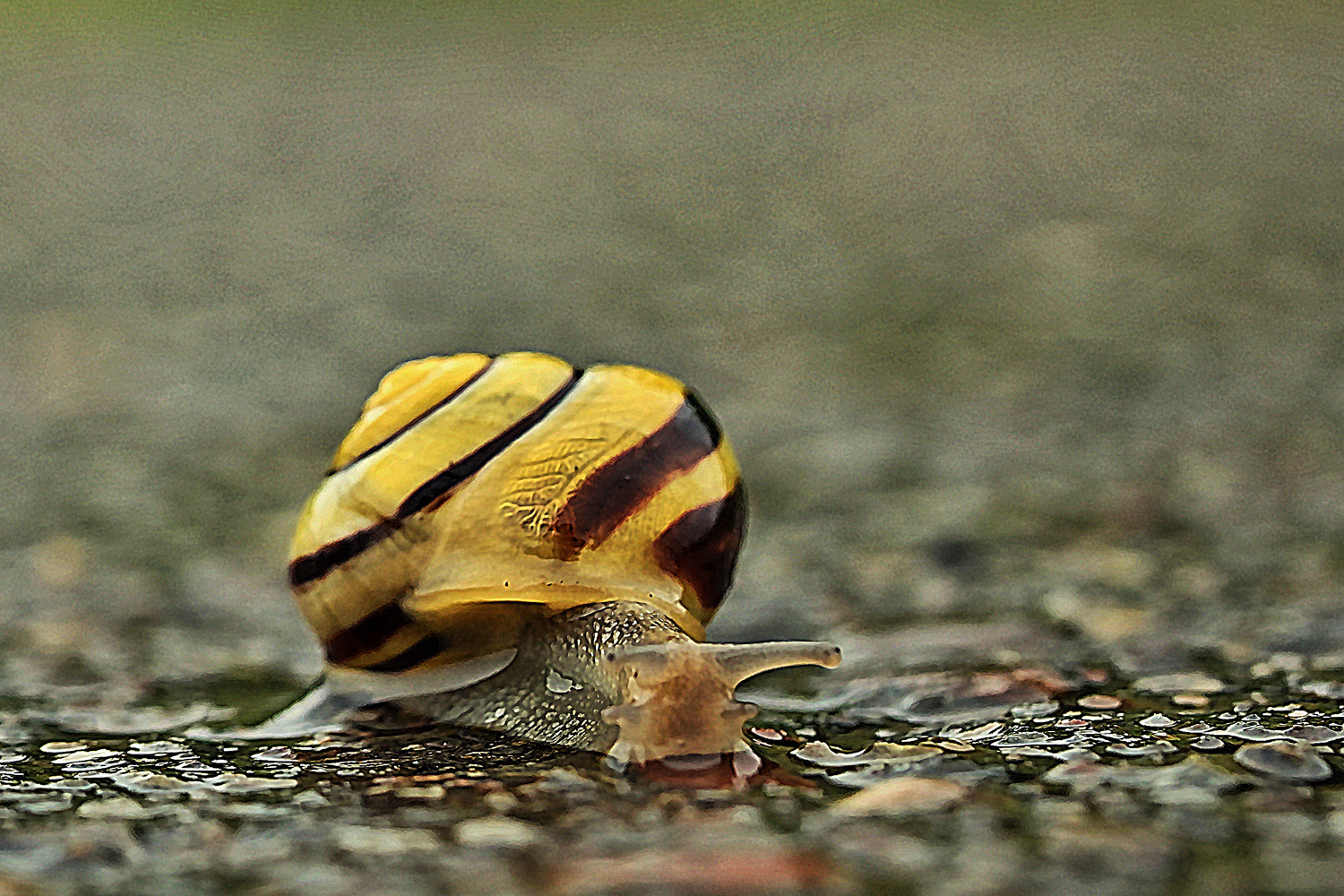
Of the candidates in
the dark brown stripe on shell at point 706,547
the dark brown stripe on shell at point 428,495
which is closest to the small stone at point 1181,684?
the dark brown stripe on shell at point 706,547

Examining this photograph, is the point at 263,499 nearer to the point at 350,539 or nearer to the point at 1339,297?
the point at 350,539

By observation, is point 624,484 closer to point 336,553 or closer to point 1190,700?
point 336,553

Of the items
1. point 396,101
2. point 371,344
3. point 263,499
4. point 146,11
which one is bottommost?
point 263,499

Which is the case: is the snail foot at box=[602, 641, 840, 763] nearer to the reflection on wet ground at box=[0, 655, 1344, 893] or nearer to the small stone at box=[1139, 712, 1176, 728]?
the reflection on wet ground at box=[0, 655, 1344, 893]

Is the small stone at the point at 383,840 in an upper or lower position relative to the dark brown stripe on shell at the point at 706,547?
lower

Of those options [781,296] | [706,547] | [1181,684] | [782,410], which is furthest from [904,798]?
[781,296]

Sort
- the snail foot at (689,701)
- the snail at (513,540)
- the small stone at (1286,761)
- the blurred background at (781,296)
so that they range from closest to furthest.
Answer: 1. the small stone at (1286,761)
2. the snail foot at (689,701)
3. the snail at (513,540)
4. the blurred background at (781,296)

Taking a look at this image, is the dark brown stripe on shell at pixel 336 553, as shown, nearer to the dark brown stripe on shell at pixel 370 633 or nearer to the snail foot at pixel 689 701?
the dark brown stripe on shell at pixel 370 633

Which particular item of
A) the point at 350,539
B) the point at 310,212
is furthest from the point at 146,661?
the point at 310,212
